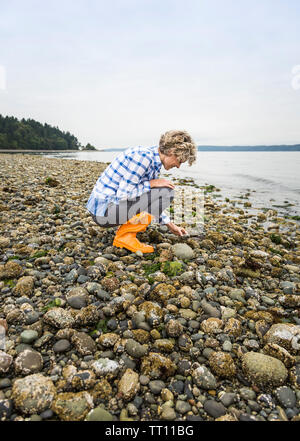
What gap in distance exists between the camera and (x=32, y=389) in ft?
5.13

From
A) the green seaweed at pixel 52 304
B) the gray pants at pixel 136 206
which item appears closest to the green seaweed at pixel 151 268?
the gray pants at pixel 136 206

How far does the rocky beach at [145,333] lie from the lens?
1.61 metres

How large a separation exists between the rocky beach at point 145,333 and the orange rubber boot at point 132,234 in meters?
0.14

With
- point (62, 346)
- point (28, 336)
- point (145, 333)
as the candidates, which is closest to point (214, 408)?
point (145, 333)

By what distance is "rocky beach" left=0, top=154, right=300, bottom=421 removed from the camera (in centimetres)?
161

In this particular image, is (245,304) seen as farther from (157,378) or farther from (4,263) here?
(4,263)

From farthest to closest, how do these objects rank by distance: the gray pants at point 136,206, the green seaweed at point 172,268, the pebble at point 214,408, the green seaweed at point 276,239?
the green seaweed at point 276,239, the gray pants at point 136,206, the green seaweed at point 172,268, the pebble at point 214,408

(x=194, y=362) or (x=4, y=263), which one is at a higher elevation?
(x=4, y=263)

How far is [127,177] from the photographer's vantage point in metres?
3.48

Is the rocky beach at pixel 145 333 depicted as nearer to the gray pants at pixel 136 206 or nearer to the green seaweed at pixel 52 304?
the green seaweed at pixel 52 304

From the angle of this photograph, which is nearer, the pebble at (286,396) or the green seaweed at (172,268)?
the pebble at (286,396)

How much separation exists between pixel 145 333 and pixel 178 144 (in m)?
2.41
